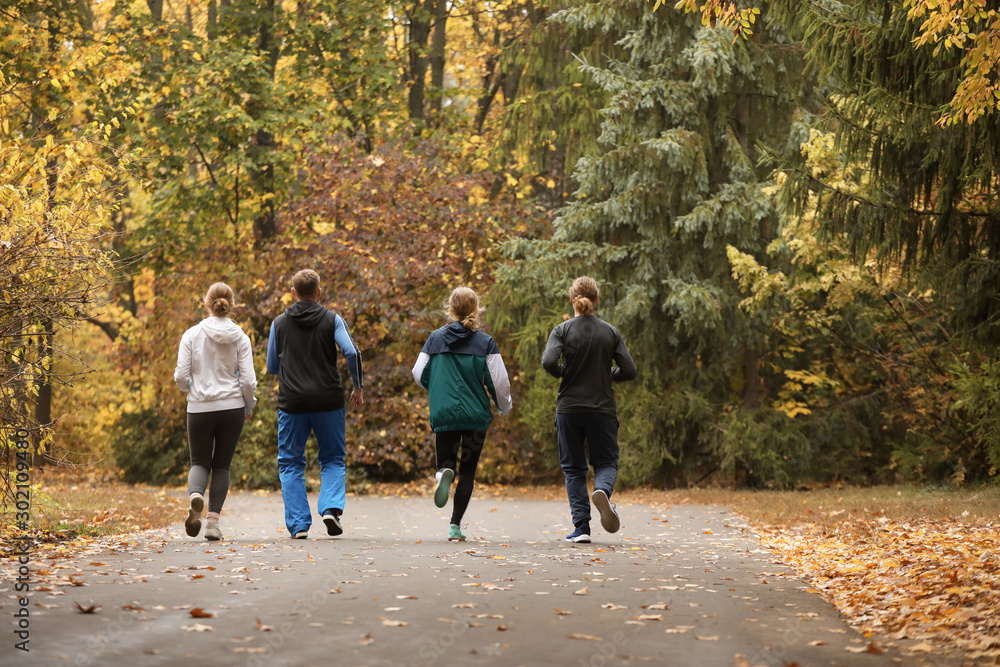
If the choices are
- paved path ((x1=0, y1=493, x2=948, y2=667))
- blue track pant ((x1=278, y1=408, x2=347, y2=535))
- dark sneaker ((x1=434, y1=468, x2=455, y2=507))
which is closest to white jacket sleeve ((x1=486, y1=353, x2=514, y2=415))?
dark sneaker ((x1=434, y1=468, x2=455, y2=507))

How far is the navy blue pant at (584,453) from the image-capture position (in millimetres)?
8891

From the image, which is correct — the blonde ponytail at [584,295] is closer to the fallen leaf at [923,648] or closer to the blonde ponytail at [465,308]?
the blonde ponytail at [465,308]

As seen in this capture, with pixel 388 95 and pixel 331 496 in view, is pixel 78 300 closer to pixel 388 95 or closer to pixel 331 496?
pixel 331 496

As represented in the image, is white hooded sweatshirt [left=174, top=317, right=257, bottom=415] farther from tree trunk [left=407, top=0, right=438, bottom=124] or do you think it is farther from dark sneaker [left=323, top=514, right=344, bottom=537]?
tree trunk [left=407, top=0, right=438, bottom=124]

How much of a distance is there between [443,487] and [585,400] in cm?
142

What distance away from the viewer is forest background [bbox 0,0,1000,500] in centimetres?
1111

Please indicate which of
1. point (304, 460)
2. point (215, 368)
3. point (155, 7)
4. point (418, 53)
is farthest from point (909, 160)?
point (155, 7)

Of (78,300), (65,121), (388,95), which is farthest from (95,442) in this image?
(78,300)

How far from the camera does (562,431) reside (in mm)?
8992

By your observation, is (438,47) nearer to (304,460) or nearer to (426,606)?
(304,460)

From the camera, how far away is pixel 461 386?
28.9 feet
